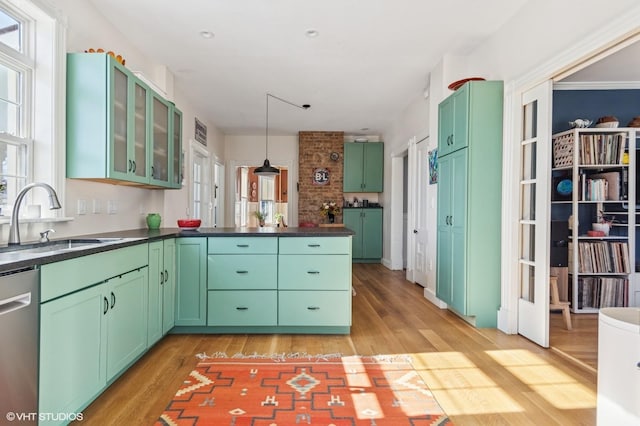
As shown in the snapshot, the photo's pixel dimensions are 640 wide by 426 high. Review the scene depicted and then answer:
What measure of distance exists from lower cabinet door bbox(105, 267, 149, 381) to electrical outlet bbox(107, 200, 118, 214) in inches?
37.2

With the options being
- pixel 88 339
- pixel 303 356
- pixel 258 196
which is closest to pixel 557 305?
pixel 303 356

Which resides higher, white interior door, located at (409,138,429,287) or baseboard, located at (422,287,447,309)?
white interior door, located at (409,138,429,287)

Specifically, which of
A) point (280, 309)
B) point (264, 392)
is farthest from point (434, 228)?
point (264, 392)

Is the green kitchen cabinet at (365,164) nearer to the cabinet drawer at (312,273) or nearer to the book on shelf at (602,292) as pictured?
the book on shelf at (602,292)

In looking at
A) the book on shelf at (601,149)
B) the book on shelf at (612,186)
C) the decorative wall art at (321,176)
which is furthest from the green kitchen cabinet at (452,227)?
the decorative wall art at (321,176)

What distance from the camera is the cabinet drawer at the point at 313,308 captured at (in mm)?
3139

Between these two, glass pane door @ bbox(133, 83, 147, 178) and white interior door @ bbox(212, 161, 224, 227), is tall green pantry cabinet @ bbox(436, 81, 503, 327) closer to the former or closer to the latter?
Result: glass pane door @ bbox(133, 83, 147, 178)

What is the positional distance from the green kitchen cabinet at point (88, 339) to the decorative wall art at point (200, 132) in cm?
390

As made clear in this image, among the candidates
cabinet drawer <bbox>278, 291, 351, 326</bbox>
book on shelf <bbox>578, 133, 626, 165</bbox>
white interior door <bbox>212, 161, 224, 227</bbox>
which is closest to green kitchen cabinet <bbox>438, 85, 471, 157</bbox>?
book on shelf <bbox>578, 133, 626, 165</bbox>

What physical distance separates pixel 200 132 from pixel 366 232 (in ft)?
12.0

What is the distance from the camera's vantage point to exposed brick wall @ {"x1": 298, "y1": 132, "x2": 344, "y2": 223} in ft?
25.7

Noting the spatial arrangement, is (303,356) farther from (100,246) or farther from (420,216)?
(420,216)

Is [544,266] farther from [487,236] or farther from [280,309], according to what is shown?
[280,309]

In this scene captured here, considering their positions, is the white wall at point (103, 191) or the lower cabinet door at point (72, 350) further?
the white wall at point (103, 191)
